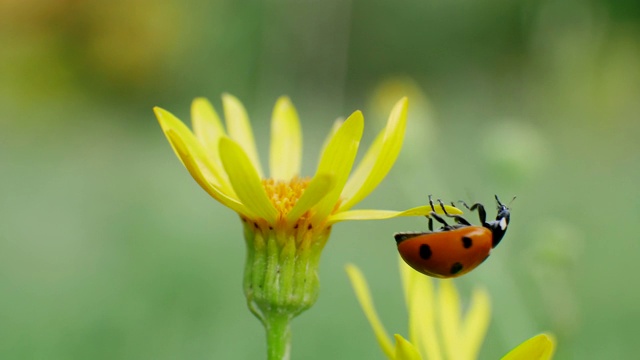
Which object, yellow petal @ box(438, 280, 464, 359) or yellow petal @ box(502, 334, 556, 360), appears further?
yellow petal @ box(438, 280, 464, 359)

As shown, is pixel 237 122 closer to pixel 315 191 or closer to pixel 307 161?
pixel 315 191

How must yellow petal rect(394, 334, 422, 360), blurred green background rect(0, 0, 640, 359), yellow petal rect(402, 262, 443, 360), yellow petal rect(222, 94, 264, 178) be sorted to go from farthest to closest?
1. blurred green background rect(0, 0, 640, 359)
2. yellow petal rect(222, 94, 264, 178)
3. yellow petal rect(402, 262, 443, 360)
4. yellow petal rect(394, 334, 422, 360)

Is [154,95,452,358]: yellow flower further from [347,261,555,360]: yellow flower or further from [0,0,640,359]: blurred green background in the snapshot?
[0,0,640,359]: blurred green background

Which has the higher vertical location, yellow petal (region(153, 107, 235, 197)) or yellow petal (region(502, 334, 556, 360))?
yellow petal (region(153, 107, 235, 197))

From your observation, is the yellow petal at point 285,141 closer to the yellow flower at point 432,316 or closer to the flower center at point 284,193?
the flower center at point 284,193

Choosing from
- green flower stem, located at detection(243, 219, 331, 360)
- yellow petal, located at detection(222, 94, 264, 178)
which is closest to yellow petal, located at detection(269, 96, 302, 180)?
yellow petal, located at detection(222, 94, 264, 178)

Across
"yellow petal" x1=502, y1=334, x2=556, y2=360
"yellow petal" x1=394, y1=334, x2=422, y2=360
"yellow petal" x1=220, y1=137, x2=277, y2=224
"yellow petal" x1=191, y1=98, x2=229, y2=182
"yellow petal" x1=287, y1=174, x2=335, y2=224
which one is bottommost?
"yellow petal" x1=502, y1=334, x2=556, y2=360

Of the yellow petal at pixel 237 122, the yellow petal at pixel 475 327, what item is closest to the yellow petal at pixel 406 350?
the yellow petal at pixel 475 327

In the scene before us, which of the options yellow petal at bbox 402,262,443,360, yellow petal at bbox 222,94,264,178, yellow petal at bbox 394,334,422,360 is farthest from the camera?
yellow petal at bbox 222,94,264,178
